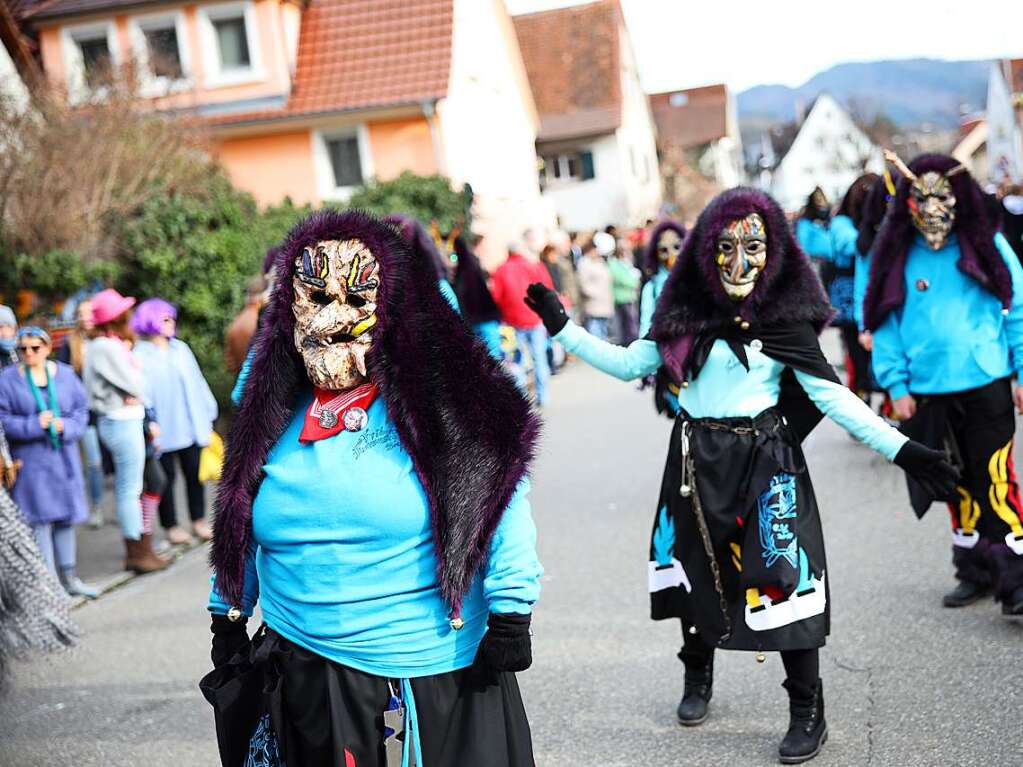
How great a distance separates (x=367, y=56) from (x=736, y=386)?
20.2 m

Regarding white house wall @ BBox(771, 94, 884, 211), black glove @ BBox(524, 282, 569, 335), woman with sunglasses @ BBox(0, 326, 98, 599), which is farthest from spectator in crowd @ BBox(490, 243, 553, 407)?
white house wall @ BBox(771, 94, 884, 211)

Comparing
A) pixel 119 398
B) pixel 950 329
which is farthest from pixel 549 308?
pixel 119 398

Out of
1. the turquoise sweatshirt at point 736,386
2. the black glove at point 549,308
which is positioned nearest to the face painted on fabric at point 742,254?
the turquoise sweatshirt at point 736,386

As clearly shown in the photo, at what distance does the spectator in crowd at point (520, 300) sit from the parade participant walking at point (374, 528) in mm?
11570

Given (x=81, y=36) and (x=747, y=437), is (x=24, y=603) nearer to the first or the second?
(x=747, y=437)

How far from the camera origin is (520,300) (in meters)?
15.3

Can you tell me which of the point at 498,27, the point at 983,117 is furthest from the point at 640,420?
the point at 983,117

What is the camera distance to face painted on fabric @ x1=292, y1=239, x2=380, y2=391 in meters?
3.29

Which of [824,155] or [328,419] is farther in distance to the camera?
[824,155]

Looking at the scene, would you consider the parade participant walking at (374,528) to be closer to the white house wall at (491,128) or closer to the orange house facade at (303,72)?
the orange house facade at (303,72)

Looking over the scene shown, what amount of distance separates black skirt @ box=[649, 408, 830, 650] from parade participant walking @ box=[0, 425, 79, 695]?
2751 millimetres

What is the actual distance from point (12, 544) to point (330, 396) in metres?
3.01

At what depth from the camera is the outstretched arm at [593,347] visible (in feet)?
16.8

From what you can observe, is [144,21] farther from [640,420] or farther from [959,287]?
[959,287]
